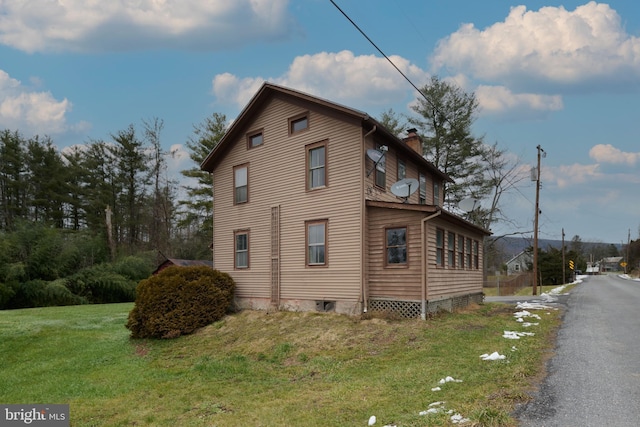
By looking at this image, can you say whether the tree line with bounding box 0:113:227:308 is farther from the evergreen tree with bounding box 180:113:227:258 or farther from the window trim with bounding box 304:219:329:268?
the window trim with bounding box 304:219:329:268

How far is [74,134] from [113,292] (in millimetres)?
18232

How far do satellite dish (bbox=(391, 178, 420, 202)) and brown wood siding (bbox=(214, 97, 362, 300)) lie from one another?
1.33 metres

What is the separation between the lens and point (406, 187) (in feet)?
44.5

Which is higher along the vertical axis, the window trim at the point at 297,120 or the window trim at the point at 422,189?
the window trim at the point at 297,120

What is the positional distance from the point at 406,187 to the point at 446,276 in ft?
11.2

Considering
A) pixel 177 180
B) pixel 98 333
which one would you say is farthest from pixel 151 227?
pixel 98 333

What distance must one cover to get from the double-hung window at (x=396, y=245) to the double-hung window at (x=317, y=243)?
206cm

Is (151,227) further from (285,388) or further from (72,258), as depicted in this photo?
(285,388)

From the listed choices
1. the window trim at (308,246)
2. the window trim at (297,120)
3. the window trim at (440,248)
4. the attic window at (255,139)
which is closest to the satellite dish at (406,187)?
the window trim at (440,248)

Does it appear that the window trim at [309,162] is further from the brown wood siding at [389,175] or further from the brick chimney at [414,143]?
the brick chimney at [414,143]

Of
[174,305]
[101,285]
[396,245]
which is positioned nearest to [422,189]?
[396,245]

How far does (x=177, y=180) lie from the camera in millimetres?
40344

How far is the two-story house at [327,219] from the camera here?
12992mm

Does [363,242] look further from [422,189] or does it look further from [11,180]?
[11,180]
